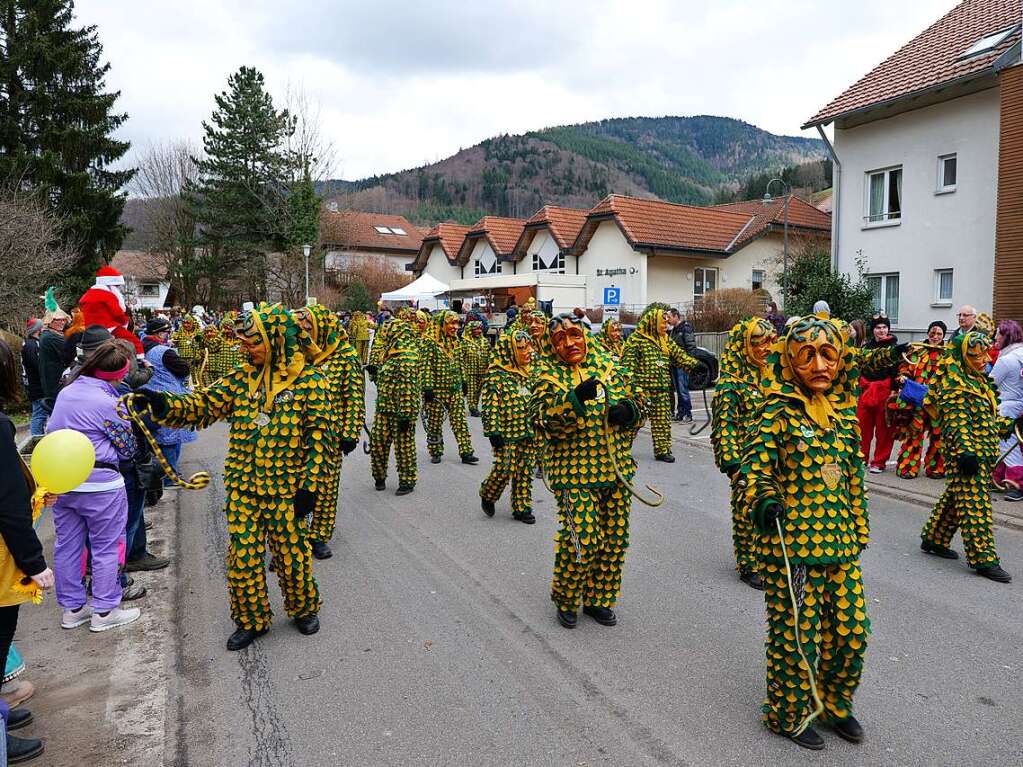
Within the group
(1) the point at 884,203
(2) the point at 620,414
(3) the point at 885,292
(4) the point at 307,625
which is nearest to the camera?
(2) the point at 620,414

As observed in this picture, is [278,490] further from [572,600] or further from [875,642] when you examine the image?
[875,642]

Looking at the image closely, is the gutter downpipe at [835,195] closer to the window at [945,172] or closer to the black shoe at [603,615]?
the window at [945,172]

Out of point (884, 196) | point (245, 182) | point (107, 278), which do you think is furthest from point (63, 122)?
point (884, 196)

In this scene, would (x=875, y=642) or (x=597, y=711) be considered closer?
(x=597, y=711)

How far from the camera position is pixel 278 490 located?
465 centimetres

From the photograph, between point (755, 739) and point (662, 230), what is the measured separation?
30445 mm

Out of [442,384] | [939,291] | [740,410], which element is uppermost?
[939,291]

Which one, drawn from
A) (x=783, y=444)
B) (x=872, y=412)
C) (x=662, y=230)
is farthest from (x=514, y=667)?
(x=662, y=230)

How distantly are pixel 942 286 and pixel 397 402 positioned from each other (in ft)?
52.4

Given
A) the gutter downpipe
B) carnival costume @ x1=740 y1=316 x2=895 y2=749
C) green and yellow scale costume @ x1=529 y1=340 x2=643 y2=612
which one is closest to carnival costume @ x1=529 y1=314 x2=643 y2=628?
green and yellow scale costume @ x1=529 y1=340 x2=643 y2=612

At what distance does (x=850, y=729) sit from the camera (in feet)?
12.0

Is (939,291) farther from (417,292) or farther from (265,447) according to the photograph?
(265,447)

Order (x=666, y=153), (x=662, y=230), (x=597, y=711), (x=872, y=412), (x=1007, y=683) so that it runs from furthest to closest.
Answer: (x=666, y=153), (x=662, y=230), (x=872, y=412), (x=1007, y=683), (x=597, y=711)

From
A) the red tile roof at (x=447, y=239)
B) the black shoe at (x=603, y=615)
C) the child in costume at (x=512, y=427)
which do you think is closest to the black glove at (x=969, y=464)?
the black shoe at (x=603, y=615)
